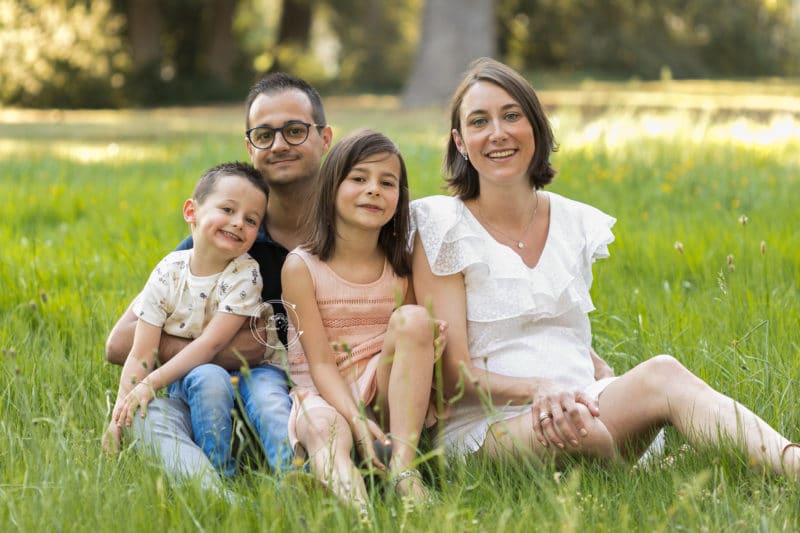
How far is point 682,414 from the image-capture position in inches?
112

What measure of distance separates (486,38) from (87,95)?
1040 centimetres

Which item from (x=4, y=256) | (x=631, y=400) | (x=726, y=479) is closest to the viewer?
(x=726, y=479)

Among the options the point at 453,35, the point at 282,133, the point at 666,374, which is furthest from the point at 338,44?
the point at 666,374

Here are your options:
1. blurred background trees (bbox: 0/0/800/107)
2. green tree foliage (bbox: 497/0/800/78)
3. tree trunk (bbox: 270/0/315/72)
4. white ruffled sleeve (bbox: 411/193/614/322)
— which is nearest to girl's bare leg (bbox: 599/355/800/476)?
white ruffled sleeve (bbox: 411/193/614/322)

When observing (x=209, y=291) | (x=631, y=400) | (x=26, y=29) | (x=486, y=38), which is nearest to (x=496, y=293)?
(x=631, y=400)

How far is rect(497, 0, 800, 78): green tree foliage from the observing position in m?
30.7

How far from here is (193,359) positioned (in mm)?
3264

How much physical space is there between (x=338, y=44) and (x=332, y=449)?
32.3m

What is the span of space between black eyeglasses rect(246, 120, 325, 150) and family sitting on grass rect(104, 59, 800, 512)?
0.05 meters

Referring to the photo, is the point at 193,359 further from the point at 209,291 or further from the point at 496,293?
the point at 496,293

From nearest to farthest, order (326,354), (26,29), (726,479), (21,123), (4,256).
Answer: (726,479)
(326,354)
(4,256)
(21,123)
(26,29)

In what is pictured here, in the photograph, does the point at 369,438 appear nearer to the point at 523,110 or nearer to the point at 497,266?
the point at 497,266

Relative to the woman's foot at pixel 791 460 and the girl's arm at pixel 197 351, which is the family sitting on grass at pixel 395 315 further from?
the woman's foot at pixel 791 460

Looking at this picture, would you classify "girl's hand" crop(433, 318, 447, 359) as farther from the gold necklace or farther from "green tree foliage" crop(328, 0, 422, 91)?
"green tree foliage" crop(328, 0, 422, 91)
